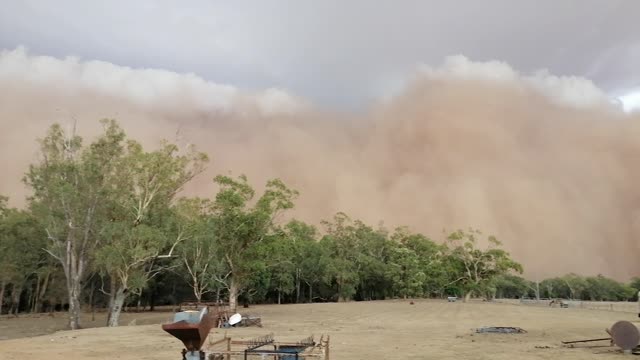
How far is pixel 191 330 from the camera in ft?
31.1

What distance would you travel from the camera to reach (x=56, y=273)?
81188 mm

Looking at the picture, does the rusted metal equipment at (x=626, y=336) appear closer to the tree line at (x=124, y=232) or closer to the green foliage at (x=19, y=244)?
the tree line at (x=124, y=232)

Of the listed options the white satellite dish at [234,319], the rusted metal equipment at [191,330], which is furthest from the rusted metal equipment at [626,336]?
the rusted metal equipment at [191,330]

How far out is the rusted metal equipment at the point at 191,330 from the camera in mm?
9477

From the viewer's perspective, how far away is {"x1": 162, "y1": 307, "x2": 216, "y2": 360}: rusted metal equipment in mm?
9477

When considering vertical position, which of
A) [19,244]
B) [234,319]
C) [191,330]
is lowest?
[234,319]

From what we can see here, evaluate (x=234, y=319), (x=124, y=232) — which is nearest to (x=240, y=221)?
(x=124, y=232)

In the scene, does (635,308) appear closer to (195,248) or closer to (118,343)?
(195,248)

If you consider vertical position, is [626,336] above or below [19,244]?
below

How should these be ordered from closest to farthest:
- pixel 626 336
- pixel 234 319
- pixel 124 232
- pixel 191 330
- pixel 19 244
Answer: pixel 191 330, pixel 234 319, pixel 626 336, pixel 124 232, pixel 19 244

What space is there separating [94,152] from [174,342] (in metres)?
29.2

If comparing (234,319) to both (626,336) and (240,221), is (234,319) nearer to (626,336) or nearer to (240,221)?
(626,336)

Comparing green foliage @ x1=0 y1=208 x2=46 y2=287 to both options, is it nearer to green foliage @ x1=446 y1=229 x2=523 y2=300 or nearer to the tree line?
the tree line

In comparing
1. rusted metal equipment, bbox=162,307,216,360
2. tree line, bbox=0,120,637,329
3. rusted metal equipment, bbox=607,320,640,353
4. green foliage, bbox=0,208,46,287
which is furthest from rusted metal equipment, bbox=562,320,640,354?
green foliage, bbox=0,208,46,287
